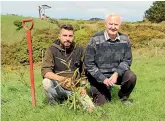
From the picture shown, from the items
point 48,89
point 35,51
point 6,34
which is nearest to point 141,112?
point 48,89

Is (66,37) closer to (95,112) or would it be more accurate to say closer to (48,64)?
(48,64)

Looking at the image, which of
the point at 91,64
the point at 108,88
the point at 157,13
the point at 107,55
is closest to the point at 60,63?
the point at 91,64

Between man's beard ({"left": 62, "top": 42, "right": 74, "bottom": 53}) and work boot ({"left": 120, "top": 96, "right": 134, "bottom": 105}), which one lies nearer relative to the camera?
man's beard ({"left": 62, "top": 42, "right": 74, "bottom": 53})

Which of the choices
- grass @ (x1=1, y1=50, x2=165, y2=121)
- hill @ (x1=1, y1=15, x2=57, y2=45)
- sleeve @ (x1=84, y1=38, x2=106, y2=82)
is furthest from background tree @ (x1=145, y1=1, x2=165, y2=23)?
sleeve @ (x1=84, y1=38, x2=106, y2=82)

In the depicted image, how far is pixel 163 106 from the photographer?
553 cm

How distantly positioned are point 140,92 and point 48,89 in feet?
7.33

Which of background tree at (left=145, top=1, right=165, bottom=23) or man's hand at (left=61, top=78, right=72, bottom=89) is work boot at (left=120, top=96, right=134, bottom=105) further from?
background tree at (left=145, top=1, right=165, bottom=23)

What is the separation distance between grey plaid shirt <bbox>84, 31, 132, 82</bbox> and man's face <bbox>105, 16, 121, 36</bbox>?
0.14 m

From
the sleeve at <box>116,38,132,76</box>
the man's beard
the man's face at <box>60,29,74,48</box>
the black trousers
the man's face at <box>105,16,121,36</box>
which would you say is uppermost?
the man's face at <box>105,16,121,36</box>

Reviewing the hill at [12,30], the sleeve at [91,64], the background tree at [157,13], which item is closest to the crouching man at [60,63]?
the sleeve at [91,64]

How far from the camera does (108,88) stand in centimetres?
609

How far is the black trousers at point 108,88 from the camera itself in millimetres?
5789

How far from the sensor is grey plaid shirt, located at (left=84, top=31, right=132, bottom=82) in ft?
19.0

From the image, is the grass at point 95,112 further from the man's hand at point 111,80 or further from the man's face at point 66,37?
the man's face at point 66,37
